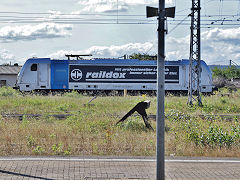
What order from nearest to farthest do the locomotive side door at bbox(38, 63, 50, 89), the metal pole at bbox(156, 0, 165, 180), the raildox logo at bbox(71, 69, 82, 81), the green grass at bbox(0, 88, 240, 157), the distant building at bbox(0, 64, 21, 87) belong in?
the metal pole at bbox(156, 0, 165, 180)
the green grass at bbox(0, 88, 240, 157)
the locomotive side door at bbox(38, 63, 50, 89)
the raildox logo at bbox(71, 69, 82, 81)
the distant building at bbox(0, 64, 21, 87)

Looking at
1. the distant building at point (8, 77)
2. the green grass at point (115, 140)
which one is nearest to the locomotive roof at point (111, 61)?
the green grass at point (115, 140)

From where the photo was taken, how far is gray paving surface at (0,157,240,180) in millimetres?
7059

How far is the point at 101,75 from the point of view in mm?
34906

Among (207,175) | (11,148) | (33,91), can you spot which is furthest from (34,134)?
(33,91)

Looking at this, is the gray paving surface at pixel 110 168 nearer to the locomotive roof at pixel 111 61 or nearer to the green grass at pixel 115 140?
the green grass at pixel 115 140

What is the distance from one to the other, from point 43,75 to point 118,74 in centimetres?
697

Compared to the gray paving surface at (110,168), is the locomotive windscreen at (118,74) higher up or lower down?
higher up

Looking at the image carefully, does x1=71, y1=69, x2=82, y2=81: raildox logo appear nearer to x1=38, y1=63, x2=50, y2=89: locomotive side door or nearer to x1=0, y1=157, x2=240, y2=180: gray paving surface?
x1=38, y1=63, x2=50, y2=89: locomotive side door

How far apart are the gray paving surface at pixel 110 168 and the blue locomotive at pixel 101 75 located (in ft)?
86.6

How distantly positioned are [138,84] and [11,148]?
86.2 ft

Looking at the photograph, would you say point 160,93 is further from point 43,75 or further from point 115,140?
point 43,75

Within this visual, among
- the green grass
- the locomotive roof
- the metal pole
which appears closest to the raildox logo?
the locomotive roof

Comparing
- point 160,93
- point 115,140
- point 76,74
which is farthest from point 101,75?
point 160,93

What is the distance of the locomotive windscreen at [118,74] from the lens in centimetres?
3472
